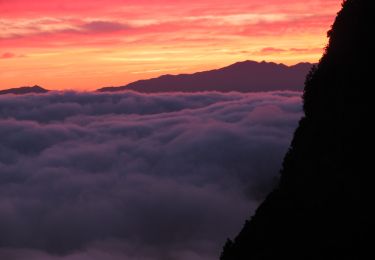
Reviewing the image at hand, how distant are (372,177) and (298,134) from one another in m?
8.82

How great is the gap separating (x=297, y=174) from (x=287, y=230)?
3.33 meters

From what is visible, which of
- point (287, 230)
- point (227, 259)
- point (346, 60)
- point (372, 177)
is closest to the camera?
point (372, 177)

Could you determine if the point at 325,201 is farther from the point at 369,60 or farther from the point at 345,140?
the point at 369,60

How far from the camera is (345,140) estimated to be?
26469mm

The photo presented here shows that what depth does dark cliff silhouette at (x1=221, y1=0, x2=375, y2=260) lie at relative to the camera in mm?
23859

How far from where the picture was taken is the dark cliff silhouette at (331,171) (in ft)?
78.3

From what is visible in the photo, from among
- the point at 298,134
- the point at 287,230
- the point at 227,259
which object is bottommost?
the point at 227,259

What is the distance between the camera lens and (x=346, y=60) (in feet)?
96.1

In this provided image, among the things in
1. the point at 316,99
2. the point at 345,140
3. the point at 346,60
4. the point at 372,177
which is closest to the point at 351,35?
the point at 346,60

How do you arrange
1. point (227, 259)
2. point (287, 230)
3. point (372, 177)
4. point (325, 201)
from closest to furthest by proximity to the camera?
point (372, 177)
point (325, 201)
point (287, 230)
point (227, 259)

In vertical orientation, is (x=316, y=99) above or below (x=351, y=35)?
below

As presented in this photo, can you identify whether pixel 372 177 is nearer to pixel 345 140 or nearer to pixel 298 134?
pixel 345 140

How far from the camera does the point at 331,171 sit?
2634 centimetres

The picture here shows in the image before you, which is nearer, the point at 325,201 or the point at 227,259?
the point at 325,201
